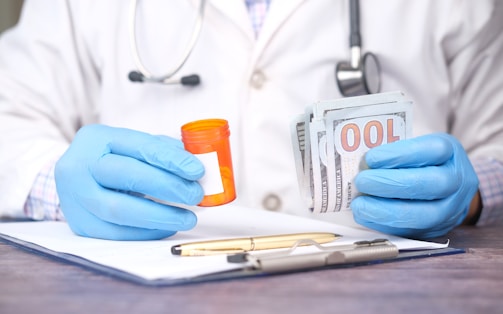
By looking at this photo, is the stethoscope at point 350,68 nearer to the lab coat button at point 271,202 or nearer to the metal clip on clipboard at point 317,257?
the lab coat button at point 271,202

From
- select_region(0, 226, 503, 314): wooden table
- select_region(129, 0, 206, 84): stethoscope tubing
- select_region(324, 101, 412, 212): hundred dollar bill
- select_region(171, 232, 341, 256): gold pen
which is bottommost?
select_region(171, 232, 341, 256): gold pen

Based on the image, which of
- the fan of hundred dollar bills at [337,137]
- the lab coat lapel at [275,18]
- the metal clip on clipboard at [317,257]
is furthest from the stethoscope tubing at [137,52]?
the metal clip on clipboard at [317,257]

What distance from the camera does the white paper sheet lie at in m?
0.73

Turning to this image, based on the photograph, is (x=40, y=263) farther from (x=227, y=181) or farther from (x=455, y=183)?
(x=455, y=183)

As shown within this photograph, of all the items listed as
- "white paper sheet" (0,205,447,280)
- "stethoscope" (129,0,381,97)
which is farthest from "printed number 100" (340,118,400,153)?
"stethoscope" (129,0,381,97)

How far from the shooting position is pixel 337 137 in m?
0.92

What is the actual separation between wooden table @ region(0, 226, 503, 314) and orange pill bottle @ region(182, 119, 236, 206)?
0.22 meters

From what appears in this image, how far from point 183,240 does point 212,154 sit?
13 centimetres

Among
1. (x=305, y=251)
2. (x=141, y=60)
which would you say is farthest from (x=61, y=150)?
(x=305, y=251)

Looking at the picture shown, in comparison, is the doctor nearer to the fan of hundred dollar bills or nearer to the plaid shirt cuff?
the plaid shirt cuff

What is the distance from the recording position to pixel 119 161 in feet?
3.11

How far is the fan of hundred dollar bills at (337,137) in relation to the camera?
91cm

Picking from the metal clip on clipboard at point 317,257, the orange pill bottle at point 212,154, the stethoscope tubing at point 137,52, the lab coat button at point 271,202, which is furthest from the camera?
the lab coat button at point 271,202

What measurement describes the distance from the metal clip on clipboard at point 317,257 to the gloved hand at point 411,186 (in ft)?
0.40
